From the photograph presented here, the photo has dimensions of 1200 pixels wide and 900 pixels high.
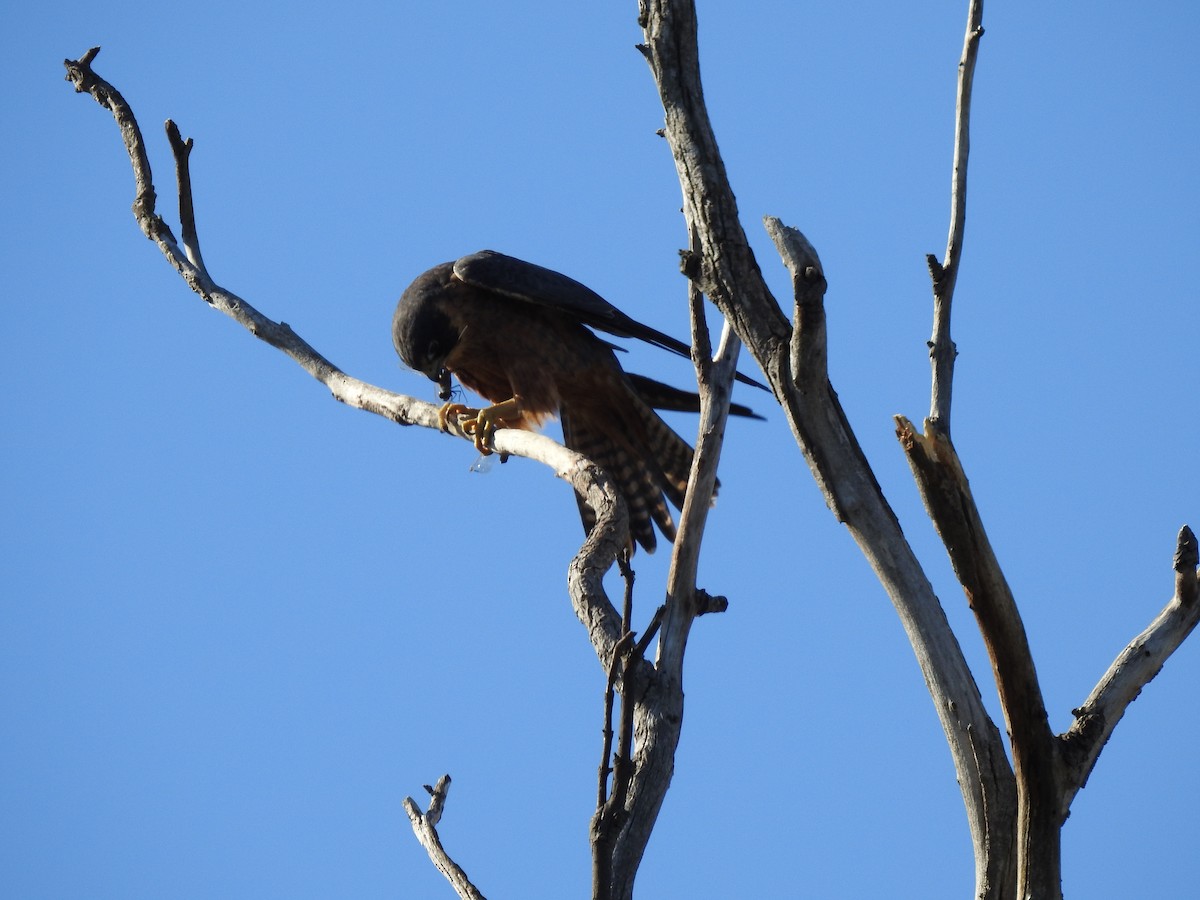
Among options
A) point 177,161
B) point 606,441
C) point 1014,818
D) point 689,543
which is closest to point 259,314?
point 177,161

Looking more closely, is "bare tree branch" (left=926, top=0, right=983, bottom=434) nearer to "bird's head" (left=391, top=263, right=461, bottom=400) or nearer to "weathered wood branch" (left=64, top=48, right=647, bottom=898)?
"weathered wood branch" (left=64, top=48, right=647, bottom=898)

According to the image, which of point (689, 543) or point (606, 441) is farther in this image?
point (606, 441)

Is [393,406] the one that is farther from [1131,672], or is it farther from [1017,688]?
[1131,672]

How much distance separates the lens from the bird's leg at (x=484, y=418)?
14.1ft

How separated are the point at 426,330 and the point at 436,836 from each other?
2563mm

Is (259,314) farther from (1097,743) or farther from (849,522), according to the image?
(1097,743)

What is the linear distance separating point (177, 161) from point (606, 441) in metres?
2.04

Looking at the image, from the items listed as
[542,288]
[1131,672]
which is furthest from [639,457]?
[1131,672]

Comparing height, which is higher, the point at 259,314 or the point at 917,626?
the point at 259,314

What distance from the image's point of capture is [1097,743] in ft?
7.69

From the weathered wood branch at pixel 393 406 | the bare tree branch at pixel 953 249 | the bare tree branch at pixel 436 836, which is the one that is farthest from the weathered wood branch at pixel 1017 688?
the bare tree branch at pixel 436 836

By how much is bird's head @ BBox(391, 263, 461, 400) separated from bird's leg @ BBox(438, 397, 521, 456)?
330mm

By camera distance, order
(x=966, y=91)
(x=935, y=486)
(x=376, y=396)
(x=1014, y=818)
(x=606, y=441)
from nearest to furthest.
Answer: (x=935, y=486) → (x=1014, y=818) → (x=966, y=91) → (x=376, y=396) → (x=606, y=441)

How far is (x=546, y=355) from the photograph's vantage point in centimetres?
491
